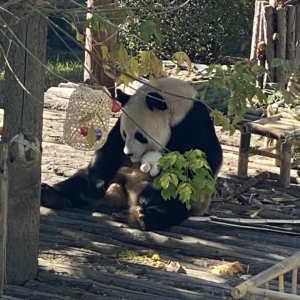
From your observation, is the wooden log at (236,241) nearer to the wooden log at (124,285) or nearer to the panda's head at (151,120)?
the panda's head at (151,120)

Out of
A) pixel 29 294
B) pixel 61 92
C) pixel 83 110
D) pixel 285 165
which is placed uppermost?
pixel 83 110

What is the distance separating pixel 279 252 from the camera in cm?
495

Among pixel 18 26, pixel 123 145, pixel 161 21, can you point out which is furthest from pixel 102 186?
pixel 161 21

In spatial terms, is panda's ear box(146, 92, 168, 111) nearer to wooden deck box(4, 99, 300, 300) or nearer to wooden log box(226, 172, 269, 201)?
wooden deck box(4, 99, 300, 300)

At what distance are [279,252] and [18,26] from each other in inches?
84.5

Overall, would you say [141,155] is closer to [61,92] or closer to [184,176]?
[184,176]

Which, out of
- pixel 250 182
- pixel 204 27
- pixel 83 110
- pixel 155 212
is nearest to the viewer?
pixel 83 110

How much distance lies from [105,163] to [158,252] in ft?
3.59

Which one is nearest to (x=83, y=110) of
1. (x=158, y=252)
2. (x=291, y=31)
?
(x=158, y=252)

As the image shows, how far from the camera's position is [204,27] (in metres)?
12.2

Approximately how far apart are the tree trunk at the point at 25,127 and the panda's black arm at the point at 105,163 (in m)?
1.39

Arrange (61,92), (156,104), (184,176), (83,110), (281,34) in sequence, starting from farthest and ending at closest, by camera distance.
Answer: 1. (281,34)
2. (61,92)
3. (156,104)
4. (83,110)
5. (184,176)

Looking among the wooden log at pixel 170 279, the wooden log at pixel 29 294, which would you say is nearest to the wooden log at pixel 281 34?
the wooden log at pixel 170 279

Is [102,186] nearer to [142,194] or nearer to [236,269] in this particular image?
[142,194]
